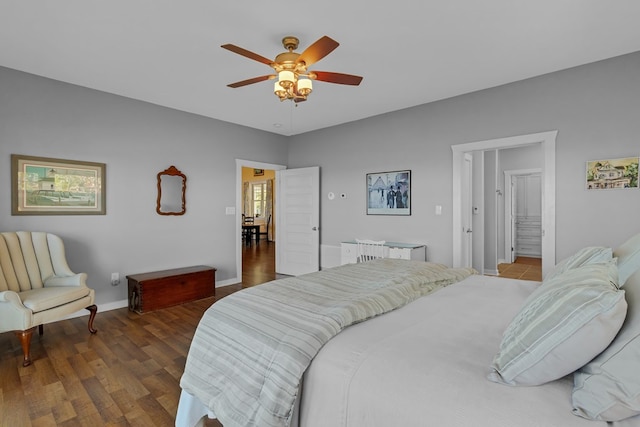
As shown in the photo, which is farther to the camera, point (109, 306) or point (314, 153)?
point (314, 153)

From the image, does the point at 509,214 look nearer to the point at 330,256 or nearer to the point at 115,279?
the point at 330,256

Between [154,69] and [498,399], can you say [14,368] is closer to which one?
[154,69]

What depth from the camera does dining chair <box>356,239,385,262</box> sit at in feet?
14.0

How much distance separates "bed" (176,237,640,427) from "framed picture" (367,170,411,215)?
116 inches

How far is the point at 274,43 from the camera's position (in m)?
2.78

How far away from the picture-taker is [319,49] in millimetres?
2232

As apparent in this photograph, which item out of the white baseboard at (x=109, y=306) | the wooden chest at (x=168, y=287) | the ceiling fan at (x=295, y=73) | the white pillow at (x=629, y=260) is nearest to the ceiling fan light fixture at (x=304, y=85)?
the ceiling fan at (x=295, y=73)

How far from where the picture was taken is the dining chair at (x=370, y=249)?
4277 mm

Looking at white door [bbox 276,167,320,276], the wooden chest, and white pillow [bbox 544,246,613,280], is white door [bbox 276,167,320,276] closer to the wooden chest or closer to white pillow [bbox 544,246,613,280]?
the wooden chest

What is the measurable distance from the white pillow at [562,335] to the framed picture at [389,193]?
3.60 meters

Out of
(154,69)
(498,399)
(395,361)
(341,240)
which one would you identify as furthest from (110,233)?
(498,399)

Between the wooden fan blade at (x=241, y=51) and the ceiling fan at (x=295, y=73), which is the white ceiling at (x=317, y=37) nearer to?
the ceiling fan at (x=295, y=73)

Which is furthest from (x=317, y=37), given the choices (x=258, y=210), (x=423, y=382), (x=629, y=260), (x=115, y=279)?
(x=258, y=210)

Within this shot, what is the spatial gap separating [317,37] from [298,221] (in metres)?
3.56
